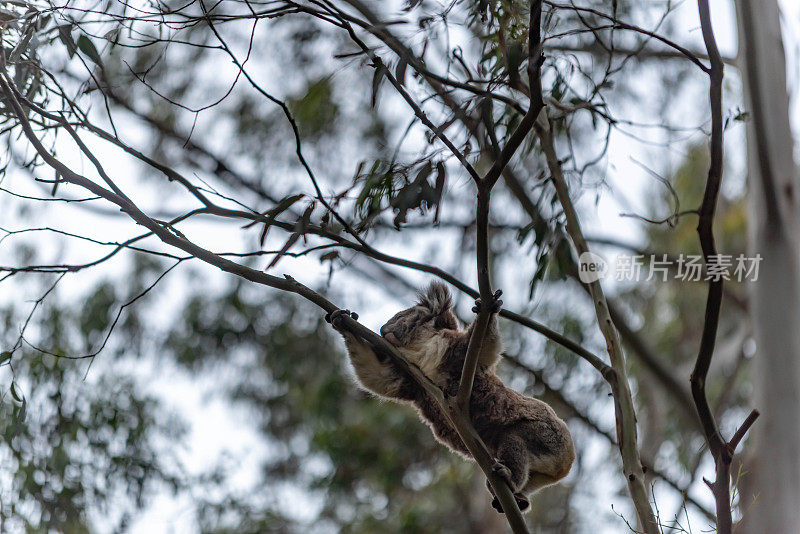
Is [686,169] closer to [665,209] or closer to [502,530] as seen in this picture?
[665,209]

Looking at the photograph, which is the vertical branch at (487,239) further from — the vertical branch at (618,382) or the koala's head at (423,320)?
the koala's head at (423,320)

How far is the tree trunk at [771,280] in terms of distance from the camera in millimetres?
3934

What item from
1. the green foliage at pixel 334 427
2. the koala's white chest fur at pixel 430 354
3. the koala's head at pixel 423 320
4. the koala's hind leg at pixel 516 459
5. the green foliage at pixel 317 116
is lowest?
the koala's hind leg at pixel 516 459

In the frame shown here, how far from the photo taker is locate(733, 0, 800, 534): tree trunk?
393 cm

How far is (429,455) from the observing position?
9680mm

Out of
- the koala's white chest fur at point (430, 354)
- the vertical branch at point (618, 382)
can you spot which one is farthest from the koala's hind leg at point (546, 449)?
the koala's white chest fur at point (430, 354)

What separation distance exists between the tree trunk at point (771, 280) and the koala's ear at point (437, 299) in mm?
1536

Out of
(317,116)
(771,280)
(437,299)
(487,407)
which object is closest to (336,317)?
(487,407)

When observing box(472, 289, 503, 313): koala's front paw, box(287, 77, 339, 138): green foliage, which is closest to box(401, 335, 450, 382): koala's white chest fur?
box(472, 289, 503, 313): koala's front paw

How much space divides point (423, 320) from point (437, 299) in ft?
0.62

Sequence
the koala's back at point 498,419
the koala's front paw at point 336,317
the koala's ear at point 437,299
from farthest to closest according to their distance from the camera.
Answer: the koala's ear at point 437,299, the koala's back at point 498,419, the koala's front paw at point 336,317

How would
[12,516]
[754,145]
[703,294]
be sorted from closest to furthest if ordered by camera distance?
[754,145] → [12,516] → [703,294]

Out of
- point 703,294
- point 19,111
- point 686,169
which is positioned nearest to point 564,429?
point 19,111

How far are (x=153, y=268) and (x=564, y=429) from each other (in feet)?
21.6
